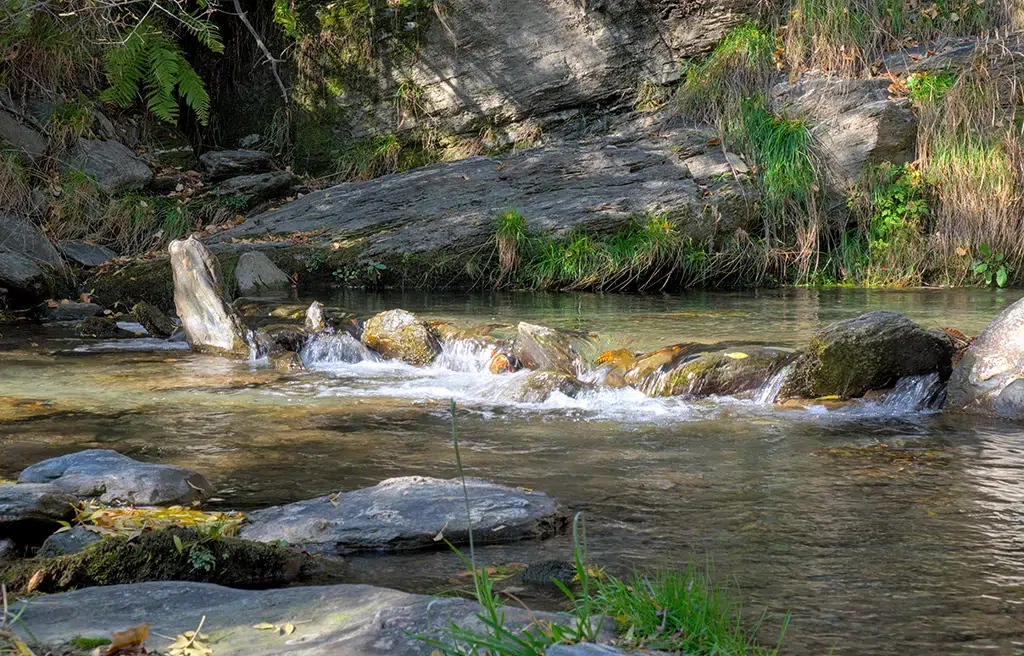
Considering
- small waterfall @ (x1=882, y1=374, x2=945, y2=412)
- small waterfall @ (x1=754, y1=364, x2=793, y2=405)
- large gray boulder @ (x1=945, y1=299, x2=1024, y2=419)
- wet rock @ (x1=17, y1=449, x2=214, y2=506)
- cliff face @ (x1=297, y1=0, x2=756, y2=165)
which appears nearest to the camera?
wet rock @ (x1=17, y1=449, x2=214, y2=506)

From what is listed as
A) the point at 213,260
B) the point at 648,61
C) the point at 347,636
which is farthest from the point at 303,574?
the point at 648,61

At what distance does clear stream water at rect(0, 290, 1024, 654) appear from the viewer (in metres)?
3.12

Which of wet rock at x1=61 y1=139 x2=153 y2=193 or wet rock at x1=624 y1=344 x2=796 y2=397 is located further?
wet rock at x1=61 y1=139 x2=153 y2=193

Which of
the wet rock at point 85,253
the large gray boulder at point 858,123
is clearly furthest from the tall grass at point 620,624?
the wet rock at point 85,253

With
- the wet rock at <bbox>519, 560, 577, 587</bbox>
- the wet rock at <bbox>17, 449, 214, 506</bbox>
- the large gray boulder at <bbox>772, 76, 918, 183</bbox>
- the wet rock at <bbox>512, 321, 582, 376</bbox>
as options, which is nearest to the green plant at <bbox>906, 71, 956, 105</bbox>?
the large gray boulder at <bbox>772, 76, 918, 183</bbox>

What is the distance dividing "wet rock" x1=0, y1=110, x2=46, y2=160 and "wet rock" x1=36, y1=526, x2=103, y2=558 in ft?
32.3

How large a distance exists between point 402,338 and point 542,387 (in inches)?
75.6

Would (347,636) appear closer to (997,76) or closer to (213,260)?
(213,260)

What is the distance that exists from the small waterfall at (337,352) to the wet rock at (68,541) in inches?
187

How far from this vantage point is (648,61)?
1308 centimetres

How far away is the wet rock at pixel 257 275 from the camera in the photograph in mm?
10805

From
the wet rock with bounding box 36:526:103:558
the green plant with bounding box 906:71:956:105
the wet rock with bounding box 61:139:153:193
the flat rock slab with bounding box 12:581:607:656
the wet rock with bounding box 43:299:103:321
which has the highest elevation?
the green plant with bounding box 906:71:956:105

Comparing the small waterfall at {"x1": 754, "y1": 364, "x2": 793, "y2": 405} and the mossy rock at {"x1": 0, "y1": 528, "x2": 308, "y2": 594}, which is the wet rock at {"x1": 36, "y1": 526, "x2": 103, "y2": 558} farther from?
the small waterfall at {"x1": 754, "y1": 364, "x2": 793, "y2": 405}

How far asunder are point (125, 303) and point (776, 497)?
8011 mm
